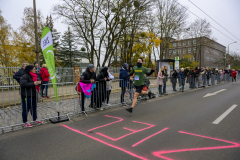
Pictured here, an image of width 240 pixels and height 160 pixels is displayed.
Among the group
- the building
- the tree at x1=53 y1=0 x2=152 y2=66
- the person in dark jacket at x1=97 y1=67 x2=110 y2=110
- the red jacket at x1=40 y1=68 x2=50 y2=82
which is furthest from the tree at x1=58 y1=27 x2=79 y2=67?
the person in dark jacket at x1=97 y1=67 x2=110 y2=110

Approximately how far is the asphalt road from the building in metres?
29.7

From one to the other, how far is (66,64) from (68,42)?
372 cm

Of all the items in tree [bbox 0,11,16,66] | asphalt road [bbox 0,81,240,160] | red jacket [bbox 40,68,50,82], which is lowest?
asphalt road [bbox 0,81,240,160]

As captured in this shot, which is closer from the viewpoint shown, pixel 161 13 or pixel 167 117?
pixel 167 117

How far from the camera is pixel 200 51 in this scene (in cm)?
3769

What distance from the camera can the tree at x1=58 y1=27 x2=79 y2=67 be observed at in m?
27.2

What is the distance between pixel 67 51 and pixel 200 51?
29230 mm

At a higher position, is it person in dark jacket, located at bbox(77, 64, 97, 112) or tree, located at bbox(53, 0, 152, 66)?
tree, located at bbox(53, 0, 152, 66)

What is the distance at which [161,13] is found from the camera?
27.8 m

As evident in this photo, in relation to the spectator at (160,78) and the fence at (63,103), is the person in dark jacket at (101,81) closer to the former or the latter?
the fence at (63,103)

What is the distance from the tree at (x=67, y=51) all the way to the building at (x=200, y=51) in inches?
710

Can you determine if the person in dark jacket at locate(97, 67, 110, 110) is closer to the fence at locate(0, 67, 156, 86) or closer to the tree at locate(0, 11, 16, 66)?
the fence at locate(0, 67, 156, 86)

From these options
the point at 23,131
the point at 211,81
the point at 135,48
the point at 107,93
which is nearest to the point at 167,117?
the point at 107,93

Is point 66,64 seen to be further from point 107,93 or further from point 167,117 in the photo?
point 167,117
